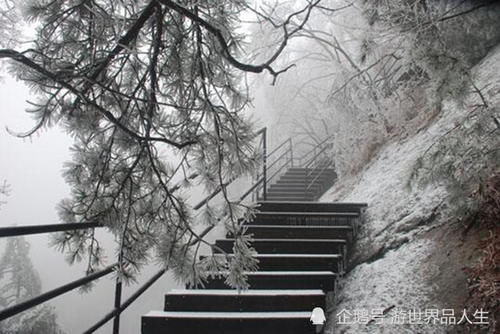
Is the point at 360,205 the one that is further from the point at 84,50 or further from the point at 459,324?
the point at 84,50

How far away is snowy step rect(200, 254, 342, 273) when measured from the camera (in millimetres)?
3178

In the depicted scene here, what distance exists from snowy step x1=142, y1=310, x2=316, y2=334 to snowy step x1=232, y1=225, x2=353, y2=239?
1.34 meters

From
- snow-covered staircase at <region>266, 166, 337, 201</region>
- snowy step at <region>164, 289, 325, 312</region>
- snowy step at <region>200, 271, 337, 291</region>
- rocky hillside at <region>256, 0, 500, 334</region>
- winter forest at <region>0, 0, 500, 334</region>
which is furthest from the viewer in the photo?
snow-covered staircase at <region>266, 166, 337, 201</region>

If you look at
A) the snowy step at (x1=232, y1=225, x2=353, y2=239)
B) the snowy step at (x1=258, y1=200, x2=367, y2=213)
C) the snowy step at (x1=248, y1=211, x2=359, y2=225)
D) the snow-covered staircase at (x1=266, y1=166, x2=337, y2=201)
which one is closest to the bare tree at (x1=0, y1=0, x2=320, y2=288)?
the snowy step at (x1=232, y1=225, x2=353, y2=239)

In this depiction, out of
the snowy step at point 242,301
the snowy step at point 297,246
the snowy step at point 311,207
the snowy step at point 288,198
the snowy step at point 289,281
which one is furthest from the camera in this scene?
the snowy step at point 288,198

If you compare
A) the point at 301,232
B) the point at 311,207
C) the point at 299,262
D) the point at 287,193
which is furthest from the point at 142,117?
the point at 287,193

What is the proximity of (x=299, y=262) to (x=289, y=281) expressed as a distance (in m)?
0.31

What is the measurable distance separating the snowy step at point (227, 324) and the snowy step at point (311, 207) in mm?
1969

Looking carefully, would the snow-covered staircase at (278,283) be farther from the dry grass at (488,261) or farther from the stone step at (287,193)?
the stone step at (287,193)

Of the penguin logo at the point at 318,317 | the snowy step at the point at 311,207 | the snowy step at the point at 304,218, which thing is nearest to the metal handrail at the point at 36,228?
the penguin logo at the point at 318,317

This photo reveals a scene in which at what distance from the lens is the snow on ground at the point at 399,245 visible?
7.86ft

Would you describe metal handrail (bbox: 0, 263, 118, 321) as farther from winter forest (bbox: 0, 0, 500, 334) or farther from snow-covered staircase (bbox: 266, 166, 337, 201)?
snow-covered staircase (bbox: 266, 166, 337, 201)

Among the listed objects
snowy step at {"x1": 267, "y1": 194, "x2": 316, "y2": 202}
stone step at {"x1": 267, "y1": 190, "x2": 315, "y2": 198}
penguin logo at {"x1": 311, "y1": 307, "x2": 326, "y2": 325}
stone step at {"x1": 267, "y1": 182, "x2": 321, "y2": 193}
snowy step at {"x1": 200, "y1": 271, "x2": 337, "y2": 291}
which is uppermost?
stone step at {"x1": 267, "y1": 182, "x2": 321, "y2": 193}

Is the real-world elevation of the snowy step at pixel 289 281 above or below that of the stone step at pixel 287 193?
below
